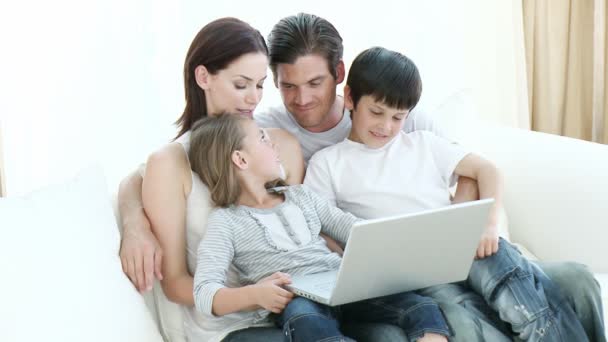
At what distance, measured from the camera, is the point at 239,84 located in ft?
6.18

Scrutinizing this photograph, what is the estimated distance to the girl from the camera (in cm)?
152

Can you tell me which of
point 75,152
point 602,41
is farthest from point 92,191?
point 602,41

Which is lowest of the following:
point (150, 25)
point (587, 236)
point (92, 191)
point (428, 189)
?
point (587, 236)

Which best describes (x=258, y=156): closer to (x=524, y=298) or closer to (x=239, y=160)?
(x=239, y=160)

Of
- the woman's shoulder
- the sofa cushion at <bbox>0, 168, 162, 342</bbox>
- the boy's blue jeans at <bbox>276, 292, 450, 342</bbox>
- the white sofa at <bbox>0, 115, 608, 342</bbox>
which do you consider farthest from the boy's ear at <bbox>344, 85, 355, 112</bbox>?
the sofa cushion at <bbox>0, 168, 162, 342</bbox>

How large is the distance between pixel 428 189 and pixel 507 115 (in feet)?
4.41

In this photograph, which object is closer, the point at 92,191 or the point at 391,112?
the point at 92,191

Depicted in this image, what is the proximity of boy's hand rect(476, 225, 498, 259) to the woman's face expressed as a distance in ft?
2.13

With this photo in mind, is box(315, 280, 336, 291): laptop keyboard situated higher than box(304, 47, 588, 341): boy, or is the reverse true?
box(304, 47, 588, 341): boy

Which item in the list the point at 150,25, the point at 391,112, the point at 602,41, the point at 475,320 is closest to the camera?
the point at 475,320

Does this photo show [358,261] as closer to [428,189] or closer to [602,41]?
→ [428,189]

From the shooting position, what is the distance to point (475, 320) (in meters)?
1.62

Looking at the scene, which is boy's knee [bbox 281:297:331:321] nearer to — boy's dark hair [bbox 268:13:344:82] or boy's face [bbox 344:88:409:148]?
boy's face [bbox 344:88:409:148]

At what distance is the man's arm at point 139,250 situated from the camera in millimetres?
1669
